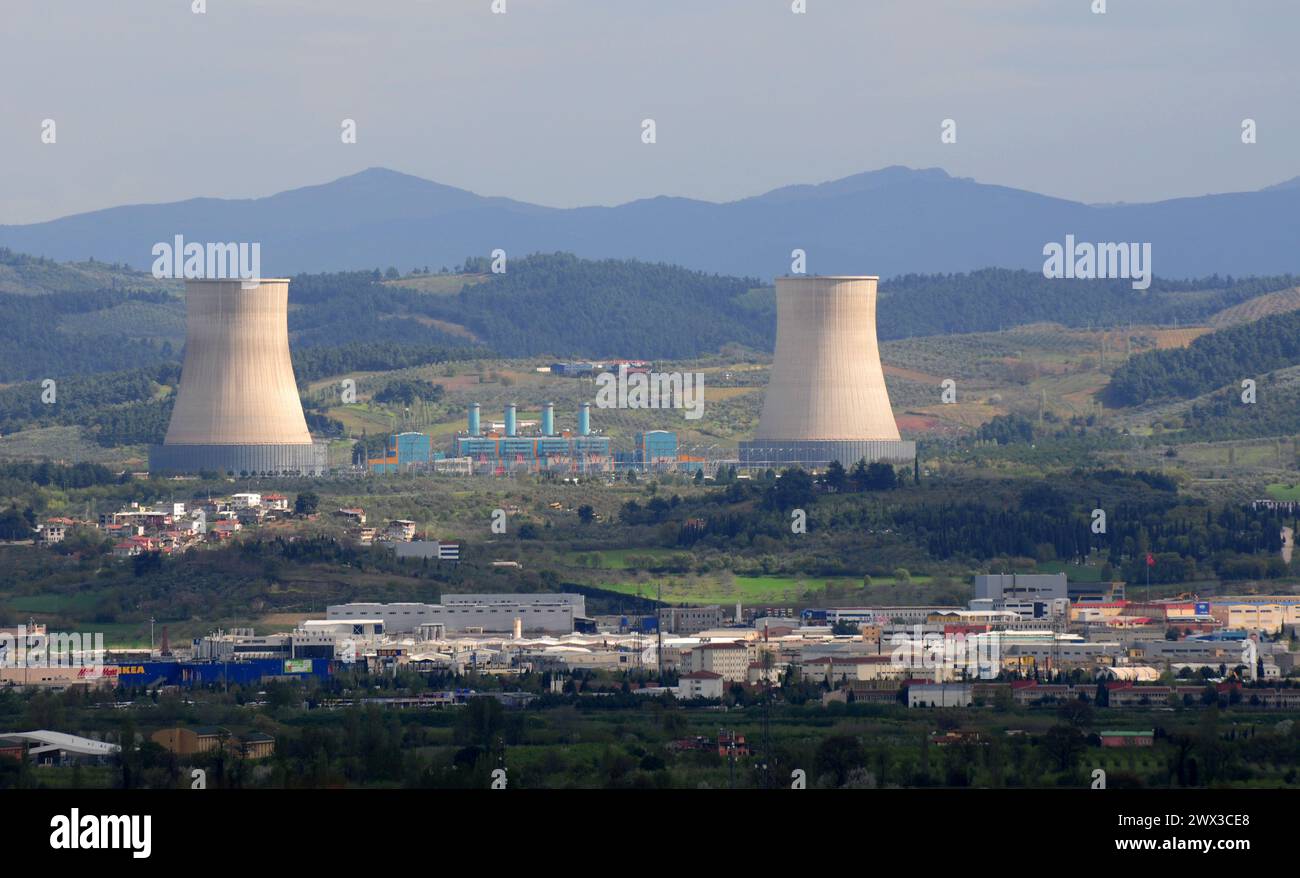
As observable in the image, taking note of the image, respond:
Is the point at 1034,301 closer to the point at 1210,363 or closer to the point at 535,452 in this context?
the point at 1210,363

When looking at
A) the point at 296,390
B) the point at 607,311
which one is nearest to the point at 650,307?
the point at 607,311

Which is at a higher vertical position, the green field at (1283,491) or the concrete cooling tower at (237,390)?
the concrete cooling tower at (237,390)

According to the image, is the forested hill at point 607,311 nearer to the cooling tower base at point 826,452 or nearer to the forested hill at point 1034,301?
the forested hill at point 1034,301

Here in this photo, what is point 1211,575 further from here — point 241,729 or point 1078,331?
point 1078,331

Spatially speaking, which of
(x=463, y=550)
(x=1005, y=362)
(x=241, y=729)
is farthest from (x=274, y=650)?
(x=1005, y=362)

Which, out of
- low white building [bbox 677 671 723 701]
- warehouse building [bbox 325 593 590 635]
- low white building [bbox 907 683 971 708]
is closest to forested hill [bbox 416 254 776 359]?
warehouse building [bbox 325 593 590 635]

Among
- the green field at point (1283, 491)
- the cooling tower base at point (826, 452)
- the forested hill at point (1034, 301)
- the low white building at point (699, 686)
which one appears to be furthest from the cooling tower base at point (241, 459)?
the forested hill at point (1034, 301)
